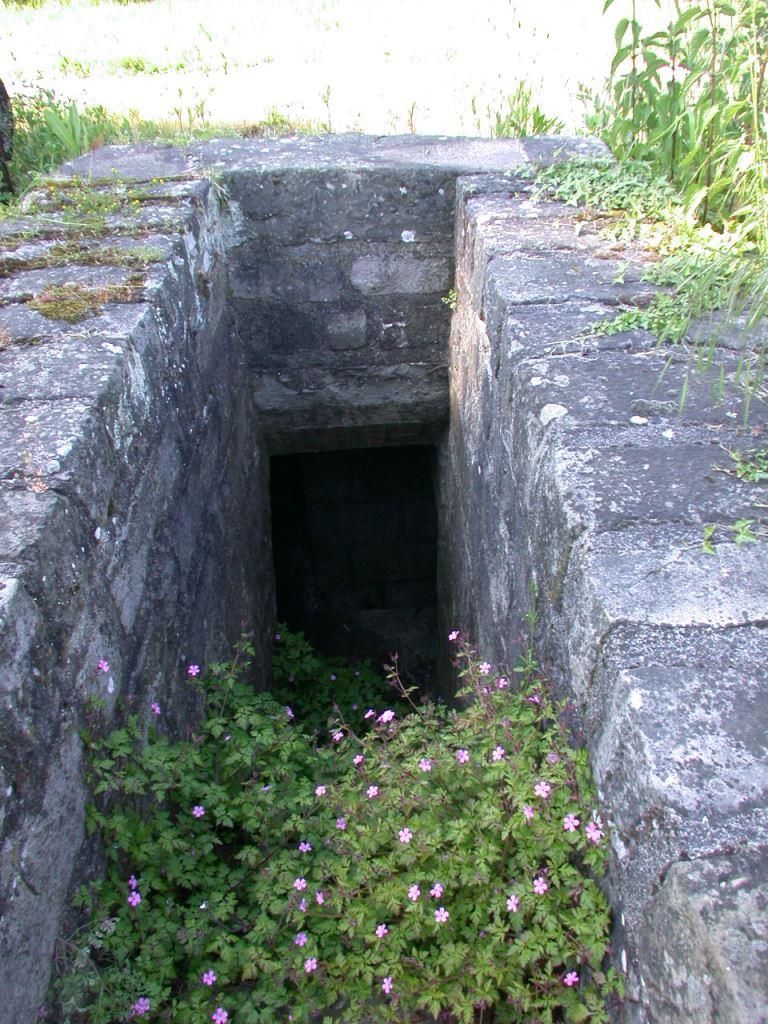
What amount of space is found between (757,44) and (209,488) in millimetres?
2209

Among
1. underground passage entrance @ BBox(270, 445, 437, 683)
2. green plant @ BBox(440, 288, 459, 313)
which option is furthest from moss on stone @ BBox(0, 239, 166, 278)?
underground passage entrance @ BBox(270, 445, 437, 683)

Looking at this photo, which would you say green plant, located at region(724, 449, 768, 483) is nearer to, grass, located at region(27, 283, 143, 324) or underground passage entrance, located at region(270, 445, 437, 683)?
grass, located at region(27, 283, 143, 324)

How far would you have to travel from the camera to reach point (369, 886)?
1.47 m

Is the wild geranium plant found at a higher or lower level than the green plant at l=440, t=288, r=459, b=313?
lower

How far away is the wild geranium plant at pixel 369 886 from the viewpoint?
1.29m

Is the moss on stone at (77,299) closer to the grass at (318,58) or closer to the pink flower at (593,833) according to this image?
the pink flower at (593,833)

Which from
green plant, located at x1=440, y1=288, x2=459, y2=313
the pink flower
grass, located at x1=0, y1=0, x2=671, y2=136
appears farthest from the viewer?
grass, located at x1=0, y1=0, x2=671, y2=136

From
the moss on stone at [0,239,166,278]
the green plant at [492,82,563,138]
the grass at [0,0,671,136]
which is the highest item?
the grass at [0,0,671,136]

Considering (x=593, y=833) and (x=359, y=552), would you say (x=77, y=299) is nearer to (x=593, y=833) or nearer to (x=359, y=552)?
(x=593, y=833)

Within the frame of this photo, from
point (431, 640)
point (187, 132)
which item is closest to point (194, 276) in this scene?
point (187, 132)

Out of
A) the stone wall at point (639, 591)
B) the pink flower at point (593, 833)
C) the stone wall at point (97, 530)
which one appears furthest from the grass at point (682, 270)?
the stone wall at point (97, 530)

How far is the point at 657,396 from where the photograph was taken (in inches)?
69.5

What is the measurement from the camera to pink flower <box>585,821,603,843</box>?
1.22 metres

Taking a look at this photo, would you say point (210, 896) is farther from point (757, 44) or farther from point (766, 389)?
point (757, 44)
